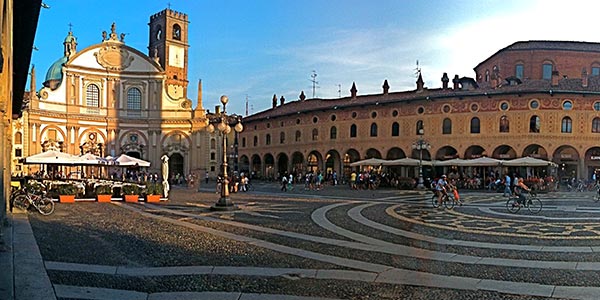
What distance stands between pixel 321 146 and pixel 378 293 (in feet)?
149

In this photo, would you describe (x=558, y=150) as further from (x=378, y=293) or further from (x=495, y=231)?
(x=378, y=293)

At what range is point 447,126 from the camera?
144ft

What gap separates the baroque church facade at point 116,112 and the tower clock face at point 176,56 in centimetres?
1085

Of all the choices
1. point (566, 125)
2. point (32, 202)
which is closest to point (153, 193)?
point (32, 202)

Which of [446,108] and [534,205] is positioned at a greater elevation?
[446,108]

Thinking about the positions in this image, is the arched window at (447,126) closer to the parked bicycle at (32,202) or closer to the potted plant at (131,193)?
the potted plant at (131,193)

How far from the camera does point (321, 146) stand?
52219mm

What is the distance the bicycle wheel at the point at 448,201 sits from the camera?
20594 millimetres

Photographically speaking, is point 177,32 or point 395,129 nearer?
point 395,129

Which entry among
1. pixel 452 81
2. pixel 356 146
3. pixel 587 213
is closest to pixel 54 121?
pixel 356 146

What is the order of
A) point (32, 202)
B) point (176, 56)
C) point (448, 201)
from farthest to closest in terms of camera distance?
1. point (176, 56)
2. point (448, 201)
3. point (32, 202)

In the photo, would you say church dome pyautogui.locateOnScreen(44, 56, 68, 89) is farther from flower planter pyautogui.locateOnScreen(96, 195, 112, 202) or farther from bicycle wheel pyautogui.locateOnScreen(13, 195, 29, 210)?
bicycle wheel pyautogui.locateOnScreen(13, 195, 29, 210)

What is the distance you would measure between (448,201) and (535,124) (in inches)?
939

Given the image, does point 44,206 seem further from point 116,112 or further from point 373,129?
point 116,112
